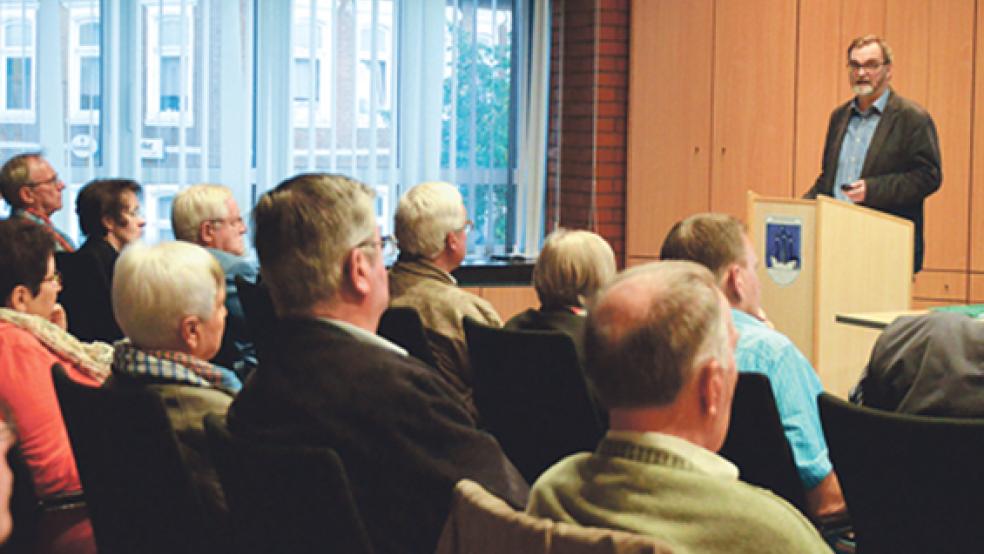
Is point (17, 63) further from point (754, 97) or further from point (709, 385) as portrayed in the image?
point (709, 385)

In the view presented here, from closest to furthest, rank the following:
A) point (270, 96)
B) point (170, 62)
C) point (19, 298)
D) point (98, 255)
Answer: point (19, 298) < point (98, 255) < point (170, 62) < point (270, 96)

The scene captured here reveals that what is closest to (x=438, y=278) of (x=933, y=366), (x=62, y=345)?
(x=62, y=345)

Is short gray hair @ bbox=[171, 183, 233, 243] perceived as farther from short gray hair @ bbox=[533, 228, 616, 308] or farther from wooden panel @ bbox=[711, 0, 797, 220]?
wooden panel @ bbox=[711, 0, 797, 220]

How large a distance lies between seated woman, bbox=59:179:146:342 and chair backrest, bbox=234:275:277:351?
628 millimetres

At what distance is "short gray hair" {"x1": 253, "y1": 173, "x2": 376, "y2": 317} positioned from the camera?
2.23 m

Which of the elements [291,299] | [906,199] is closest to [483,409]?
[291,299]

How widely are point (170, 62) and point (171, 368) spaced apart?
507cm

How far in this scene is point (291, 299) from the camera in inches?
88.1

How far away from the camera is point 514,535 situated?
4.99 feet

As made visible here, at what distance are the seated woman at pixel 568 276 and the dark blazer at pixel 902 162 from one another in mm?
2778

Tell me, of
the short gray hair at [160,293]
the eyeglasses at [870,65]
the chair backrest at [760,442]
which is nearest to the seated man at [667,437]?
the chair backrest at [760,442]

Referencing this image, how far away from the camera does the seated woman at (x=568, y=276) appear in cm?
352

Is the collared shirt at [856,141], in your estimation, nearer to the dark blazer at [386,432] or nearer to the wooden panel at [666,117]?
the wooden panel at [666,117]

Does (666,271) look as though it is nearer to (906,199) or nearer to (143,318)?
(143,318)
